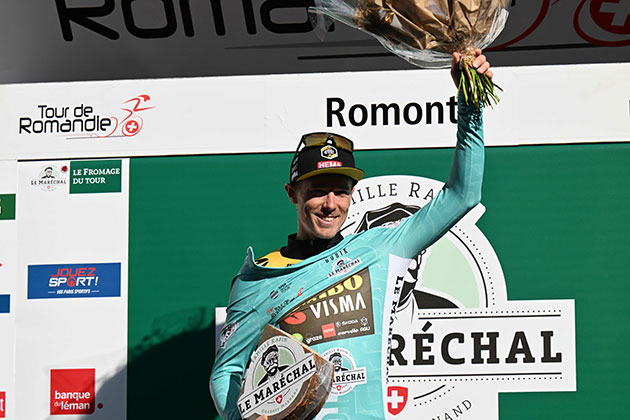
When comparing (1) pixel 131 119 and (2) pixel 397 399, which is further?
(1) pixel 131 119

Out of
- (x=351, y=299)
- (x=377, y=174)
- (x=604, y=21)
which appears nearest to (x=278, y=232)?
(x=377, y=174)

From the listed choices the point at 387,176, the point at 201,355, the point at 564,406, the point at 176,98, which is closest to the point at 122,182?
the point at 176,98

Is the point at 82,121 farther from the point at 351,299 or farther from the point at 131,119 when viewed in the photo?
the point at 351,299

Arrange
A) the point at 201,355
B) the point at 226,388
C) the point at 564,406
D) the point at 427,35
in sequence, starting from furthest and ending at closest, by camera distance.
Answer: the point at 201,355 → the point at 564,406 → the point at 226,388 → the point at 427,35

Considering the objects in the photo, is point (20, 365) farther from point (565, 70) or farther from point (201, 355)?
point (565, 70)

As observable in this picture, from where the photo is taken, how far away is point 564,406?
385 centimetres

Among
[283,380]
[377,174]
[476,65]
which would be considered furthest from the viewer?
[377,174]

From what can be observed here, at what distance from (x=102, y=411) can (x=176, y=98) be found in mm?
1402

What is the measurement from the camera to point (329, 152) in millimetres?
2986

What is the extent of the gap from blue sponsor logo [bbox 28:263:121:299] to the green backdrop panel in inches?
3.7

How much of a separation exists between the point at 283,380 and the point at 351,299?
0.32 meters

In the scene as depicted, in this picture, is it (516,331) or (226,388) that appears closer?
(226,388)

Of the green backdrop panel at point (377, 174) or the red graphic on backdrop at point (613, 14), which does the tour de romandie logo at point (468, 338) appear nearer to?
the green backdrop panel at point (377, 174)

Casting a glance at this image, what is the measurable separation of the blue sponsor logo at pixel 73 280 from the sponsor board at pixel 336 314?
5.00 feet
